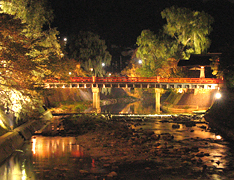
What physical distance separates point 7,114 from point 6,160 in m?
6.47

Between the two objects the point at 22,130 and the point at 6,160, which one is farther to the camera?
the point at 22,130

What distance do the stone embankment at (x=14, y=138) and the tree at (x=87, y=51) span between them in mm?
35956

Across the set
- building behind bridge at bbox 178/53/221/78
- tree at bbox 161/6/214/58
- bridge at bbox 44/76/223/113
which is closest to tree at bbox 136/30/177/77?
tree at bbox 161/6/214/58

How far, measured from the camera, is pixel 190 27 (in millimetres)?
63156

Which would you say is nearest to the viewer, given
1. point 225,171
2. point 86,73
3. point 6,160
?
point 225,171

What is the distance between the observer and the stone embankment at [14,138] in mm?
21169

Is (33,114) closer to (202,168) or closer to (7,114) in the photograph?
(7,114)

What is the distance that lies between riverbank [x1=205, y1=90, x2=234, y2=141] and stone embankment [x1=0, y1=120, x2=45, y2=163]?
19.6m

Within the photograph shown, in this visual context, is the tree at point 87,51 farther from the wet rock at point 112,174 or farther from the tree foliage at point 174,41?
the wet rock at point 112,174

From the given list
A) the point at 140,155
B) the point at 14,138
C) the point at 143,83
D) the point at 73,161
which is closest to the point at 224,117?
the point at 140,155

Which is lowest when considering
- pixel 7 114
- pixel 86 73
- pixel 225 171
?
pixel 225 171

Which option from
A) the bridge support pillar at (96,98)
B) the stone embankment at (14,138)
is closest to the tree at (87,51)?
the bridge support pillar at (96,98)

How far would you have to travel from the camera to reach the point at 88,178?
1689cm

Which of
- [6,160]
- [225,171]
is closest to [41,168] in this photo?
[6,160]
